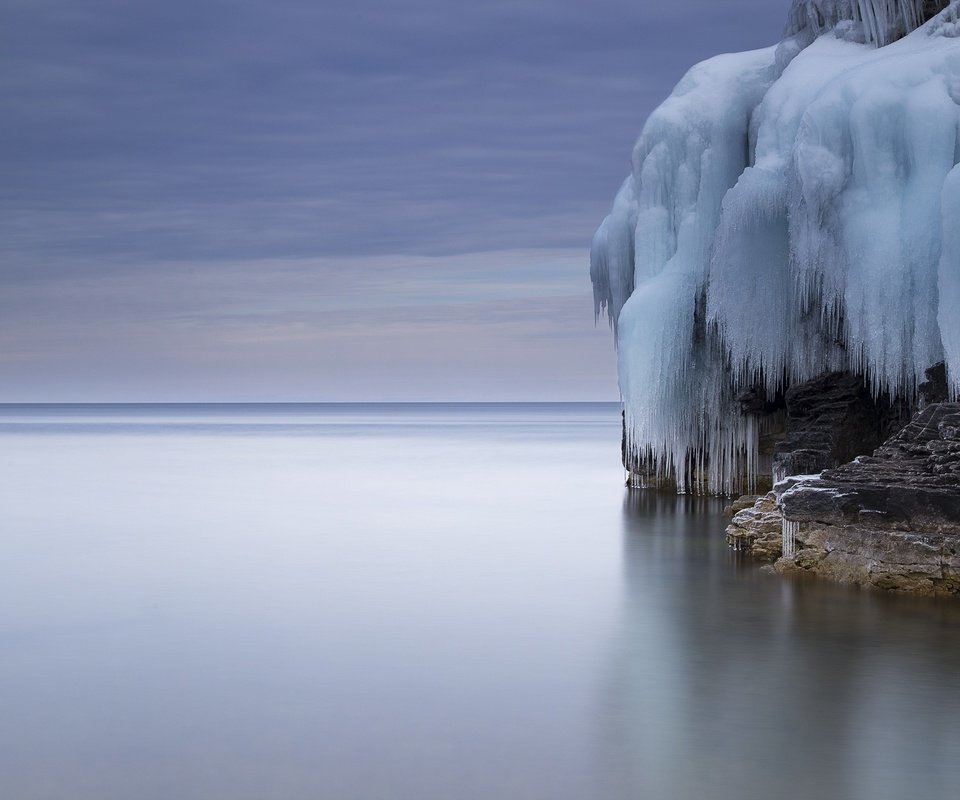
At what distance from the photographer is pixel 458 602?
45.8 feet

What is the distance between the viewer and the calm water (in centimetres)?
779

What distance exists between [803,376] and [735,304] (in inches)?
60.7

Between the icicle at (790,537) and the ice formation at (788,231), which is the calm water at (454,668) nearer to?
the icicle at (790,537)

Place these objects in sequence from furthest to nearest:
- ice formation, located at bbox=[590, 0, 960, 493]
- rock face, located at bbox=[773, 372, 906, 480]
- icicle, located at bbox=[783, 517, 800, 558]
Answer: rock face, located at bbox=[773, 372, 906, 480] < ice formation, located at bbox=[590, 0, 960, 493] < icicle, located at bbox=[783, 517, 800, 558]

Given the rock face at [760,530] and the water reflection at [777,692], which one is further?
the rock face at [760,530]

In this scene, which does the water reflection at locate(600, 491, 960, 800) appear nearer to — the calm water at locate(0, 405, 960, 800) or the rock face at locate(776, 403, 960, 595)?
the calm water at locate(0, 405, 960, 800)

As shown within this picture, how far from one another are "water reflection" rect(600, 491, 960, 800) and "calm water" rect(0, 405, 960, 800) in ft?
0.10

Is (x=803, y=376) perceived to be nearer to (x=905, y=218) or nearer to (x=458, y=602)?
(x=905, y=218)

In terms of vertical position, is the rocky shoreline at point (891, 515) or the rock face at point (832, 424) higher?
the rock face at point (832, 424)

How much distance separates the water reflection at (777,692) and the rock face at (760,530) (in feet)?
2.83

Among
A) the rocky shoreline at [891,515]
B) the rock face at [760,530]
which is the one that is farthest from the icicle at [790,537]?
the rock face at [760,530]

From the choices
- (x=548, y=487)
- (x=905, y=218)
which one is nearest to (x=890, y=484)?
(x=905, y=218)

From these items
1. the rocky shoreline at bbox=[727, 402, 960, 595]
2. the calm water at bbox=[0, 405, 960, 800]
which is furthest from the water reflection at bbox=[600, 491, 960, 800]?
the rocky shoreline at bbox=[727, 402, 960, 595]

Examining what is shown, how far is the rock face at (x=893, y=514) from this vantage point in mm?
12797
